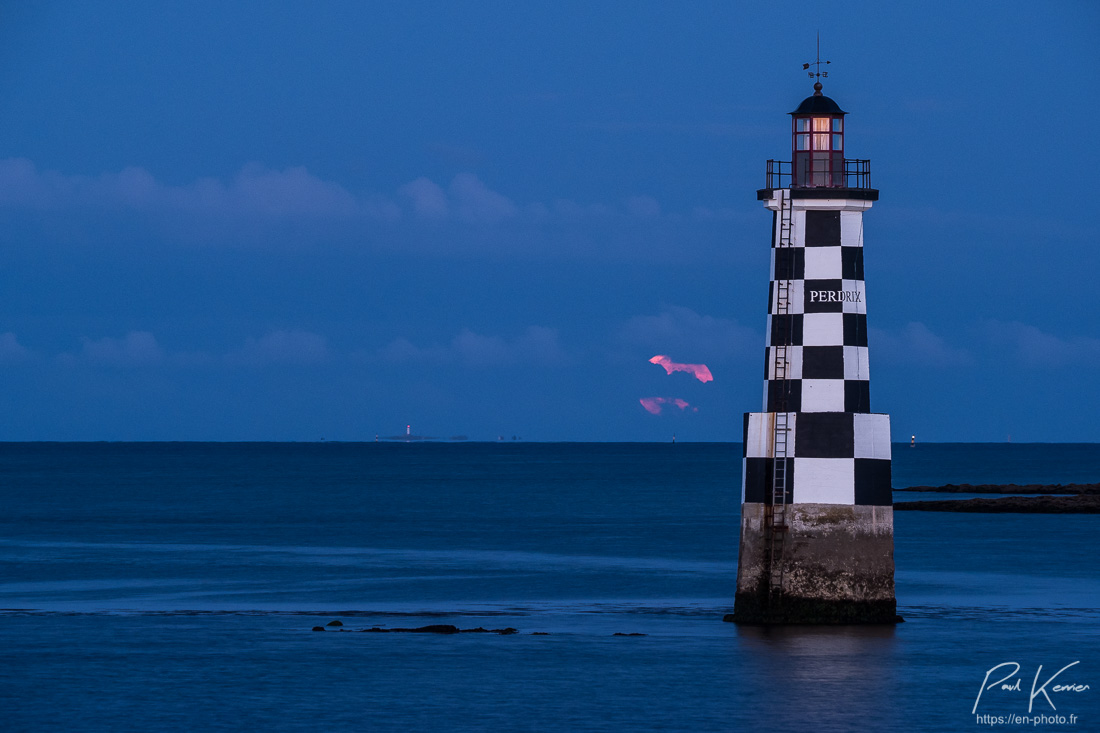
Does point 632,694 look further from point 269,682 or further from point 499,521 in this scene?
point 499,521

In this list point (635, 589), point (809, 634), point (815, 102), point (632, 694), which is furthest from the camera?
point (635, 589)

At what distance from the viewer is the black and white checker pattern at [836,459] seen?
24109 mm


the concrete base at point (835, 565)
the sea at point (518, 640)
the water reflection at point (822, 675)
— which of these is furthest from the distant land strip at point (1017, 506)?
the water reflection at point (822, 675)

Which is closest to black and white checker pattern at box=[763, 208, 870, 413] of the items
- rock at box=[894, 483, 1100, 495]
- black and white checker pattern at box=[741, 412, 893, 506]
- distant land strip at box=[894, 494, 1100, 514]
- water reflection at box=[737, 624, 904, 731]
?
black and white checker pattern at box=[741, 412, 893, 506]

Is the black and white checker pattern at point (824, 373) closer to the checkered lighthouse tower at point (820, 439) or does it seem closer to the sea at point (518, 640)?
the checkered lighthouse tower at point (820, 439)

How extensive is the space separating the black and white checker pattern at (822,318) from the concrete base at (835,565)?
165 cm

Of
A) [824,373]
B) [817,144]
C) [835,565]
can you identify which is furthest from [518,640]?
[817,144]

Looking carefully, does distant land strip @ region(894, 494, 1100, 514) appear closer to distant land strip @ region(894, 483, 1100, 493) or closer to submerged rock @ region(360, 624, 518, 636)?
distant land strip @ region(894, 483, 1100, 493)

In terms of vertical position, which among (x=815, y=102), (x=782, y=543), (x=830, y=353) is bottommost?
(x=782, y=543)

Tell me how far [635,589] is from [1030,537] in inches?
935

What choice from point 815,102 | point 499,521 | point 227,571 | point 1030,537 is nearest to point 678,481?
point 499,521

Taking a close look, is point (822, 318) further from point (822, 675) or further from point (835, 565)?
point (822, 675)

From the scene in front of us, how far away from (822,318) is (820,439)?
1865mm

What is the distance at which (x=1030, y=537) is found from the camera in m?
53.6
